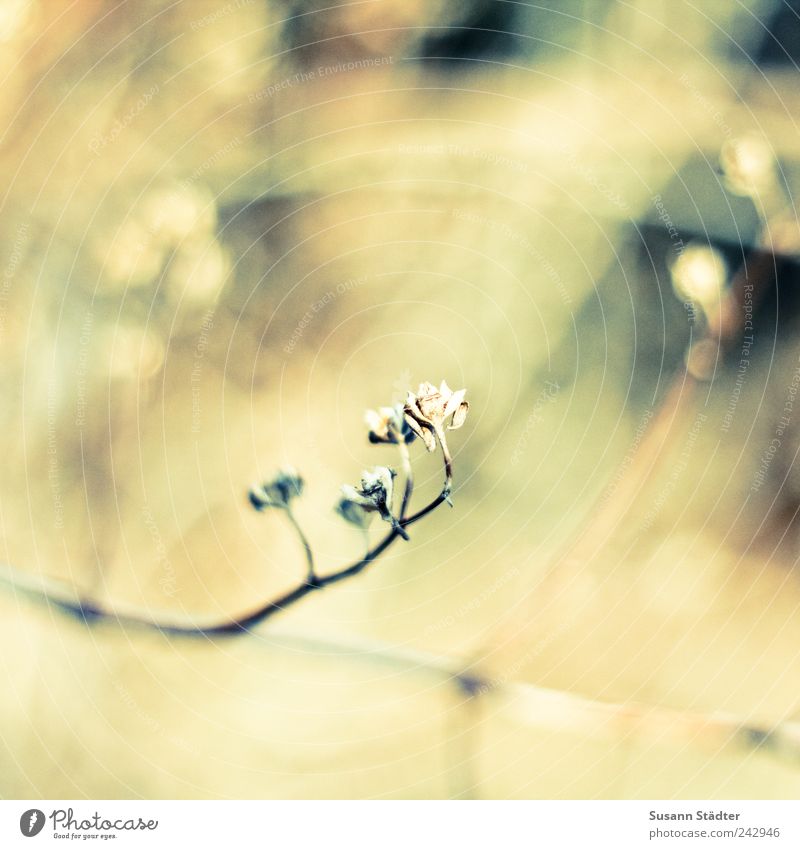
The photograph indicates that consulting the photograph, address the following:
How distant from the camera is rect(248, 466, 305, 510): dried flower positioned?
0.44 metres

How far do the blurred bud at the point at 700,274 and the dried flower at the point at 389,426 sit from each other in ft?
0.80

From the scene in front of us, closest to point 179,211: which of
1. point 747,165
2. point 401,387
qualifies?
point 401,387

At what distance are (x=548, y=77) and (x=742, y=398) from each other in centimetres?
29

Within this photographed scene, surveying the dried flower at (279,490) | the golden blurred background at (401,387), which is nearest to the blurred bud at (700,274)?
the golden blurred background at (401,387)

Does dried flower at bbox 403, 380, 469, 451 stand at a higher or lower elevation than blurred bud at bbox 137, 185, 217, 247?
lower

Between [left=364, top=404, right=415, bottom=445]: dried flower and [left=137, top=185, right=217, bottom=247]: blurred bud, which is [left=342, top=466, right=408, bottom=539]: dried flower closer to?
[left=364, top=404, right=415, bottom=445]: dried flower

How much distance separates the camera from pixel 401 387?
0.44 meters

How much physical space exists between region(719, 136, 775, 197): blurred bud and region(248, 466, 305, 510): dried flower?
41 cm

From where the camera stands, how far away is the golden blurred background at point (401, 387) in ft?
1.41

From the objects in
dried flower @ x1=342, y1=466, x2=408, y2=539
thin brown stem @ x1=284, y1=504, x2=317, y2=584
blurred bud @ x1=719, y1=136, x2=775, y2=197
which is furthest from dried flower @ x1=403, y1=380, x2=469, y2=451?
blurred bud @ x1=719, y1=136, x2=775, y2=197

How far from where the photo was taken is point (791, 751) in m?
0.46

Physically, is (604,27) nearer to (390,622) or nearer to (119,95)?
(119,95)

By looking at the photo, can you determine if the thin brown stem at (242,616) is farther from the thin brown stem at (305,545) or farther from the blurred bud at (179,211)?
the blurred bud at (179,211)
